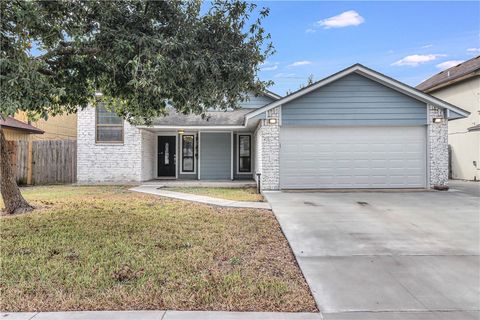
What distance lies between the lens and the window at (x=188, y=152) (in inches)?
663

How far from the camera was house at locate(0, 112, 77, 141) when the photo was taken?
17864mm

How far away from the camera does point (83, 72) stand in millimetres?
6059

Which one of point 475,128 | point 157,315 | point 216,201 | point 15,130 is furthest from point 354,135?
point 15,130

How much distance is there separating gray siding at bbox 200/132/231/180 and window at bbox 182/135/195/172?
1.77ft

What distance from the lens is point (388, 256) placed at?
15.9 ft

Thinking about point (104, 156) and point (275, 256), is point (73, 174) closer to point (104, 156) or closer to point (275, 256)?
point (104, 156)

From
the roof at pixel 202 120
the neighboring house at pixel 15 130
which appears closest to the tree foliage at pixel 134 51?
the roof at pixel 202 120

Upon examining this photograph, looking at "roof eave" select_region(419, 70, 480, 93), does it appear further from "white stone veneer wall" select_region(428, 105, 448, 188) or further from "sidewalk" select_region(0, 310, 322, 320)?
"sidewalk" select_region(0, 310, 322, 320)

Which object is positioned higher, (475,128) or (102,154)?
(475,128)

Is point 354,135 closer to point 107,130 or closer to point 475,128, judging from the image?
point 475,128

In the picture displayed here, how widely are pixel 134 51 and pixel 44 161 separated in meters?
12.4

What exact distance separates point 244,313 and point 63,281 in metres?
2.22

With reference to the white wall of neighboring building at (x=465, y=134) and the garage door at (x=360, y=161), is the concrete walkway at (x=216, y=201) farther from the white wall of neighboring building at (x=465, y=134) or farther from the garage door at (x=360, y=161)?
the white wall of neighboring building at (x=465, y=134)

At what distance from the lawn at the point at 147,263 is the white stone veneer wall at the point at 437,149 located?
769 cm
